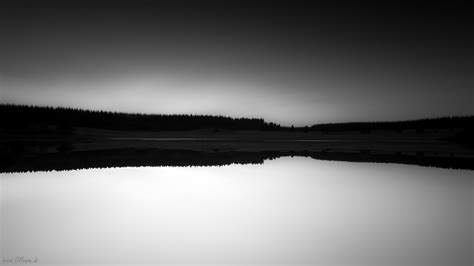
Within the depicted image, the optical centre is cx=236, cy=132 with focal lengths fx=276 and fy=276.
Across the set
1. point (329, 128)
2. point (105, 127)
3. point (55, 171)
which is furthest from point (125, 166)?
point (329, 128)

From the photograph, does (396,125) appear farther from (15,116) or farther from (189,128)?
(15,116)

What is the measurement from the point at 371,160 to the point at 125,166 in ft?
44.9

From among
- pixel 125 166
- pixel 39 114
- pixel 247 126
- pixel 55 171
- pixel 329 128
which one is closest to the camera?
pixel 55 171

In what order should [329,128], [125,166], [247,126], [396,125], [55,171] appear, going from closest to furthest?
[55,171]
[125,166]
[396,125]
[329,128]
[247,126]

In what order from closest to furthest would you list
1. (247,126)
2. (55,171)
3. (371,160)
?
(55,171) < (371,160) < (247,126)

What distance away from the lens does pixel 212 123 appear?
82.6 m

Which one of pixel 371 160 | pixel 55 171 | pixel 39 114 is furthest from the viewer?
pixel 39 114

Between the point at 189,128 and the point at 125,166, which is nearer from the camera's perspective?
the point at 125,166

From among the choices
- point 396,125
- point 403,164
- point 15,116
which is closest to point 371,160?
point 403,164

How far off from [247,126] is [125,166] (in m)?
68.5

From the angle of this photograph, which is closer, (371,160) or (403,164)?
(403,164)

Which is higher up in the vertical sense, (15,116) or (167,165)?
(15,116)

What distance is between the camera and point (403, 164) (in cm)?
1448

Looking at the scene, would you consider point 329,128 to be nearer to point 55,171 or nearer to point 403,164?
point 403,164
